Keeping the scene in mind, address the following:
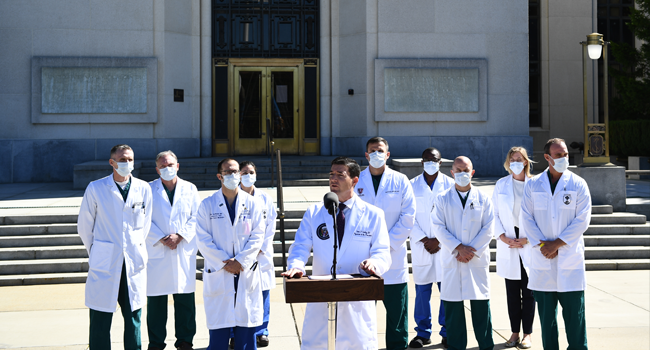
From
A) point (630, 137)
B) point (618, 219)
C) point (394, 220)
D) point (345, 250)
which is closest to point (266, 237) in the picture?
point (394, 220)

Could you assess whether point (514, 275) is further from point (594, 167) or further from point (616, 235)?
point (594, 167)

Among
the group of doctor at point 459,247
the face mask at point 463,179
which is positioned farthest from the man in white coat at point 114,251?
the face mask at point 463,179

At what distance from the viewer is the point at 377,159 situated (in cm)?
666

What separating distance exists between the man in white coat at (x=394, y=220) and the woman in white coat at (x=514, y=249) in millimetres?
1178

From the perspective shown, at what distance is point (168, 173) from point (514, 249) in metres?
3.77

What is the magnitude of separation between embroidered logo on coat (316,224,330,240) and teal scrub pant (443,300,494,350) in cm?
204

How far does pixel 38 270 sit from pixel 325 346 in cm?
700

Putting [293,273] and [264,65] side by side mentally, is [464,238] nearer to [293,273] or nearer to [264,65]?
[293,273]

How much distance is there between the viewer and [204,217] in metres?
5.83

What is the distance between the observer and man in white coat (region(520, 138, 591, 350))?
5.80 metres

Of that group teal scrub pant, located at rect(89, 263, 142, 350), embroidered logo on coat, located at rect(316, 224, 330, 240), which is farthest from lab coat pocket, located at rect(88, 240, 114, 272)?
embroidered logo on coat, located at rect(316, 224, 330, 240)

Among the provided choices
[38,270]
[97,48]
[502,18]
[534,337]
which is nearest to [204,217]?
[534,337]

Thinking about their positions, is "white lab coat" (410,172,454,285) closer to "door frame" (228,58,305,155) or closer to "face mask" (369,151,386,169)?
A: "face mask" (369,151,386,169)

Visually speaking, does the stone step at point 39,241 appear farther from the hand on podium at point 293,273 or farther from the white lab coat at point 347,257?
the hand on podium at point 293,273
